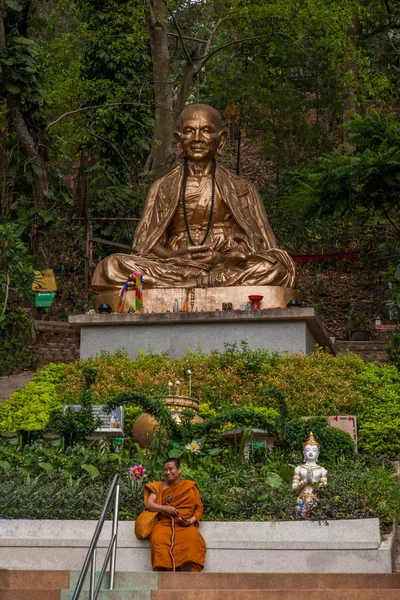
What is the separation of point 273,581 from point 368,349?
12.1 metres

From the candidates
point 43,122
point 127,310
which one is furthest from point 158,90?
point 127,310

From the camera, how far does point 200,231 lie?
60.2 feet

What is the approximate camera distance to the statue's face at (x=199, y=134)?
18.5m

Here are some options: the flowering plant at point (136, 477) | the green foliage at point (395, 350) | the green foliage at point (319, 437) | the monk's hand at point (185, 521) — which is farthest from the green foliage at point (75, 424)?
the green foliage at point (395, 350)

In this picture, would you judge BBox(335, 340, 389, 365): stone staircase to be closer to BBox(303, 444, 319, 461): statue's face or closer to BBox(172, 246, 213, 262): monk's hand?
BBox(172, 246, 213, 262): monk's hand

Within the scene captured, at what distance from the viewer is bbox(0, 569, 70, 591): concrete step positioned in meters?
8.79

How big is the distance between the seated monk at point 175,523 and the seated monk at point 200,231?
24.2ft

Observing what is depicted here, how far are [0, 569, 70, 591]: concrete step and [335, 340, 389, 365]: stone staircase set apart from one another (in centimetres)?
1191

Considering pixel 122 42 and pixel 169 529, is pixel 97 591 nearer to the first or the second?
pixel 169 529

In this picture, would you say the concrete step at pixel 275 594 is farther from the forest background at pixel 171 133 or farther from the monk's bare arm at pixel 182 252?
the forest background at pixel 171 133

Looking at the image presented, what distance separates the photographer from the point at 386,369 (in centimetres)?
1562

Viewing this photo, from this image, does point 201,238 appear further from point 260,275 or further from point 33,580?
point 33,580

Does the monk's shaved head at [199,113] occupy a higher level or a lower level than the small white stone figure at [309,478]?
higher

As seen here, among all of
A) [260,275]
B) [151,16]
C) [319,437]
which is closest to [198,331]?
[260,275]
